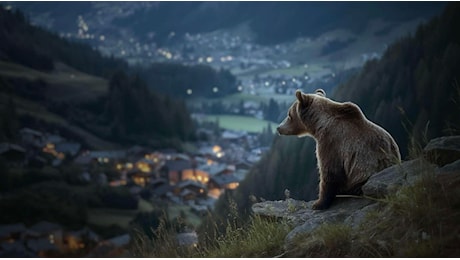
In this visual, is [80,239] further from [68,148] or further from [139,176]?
[68,148]

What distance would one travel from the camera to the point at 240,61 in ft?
214

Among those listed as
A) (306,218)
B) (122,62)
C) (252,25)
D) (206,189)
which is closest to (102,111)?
(122,62)

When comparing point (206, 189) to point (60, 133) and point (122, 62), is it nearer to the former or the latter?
point (60, 133)

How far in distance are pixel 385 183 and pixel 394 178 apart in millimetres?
150

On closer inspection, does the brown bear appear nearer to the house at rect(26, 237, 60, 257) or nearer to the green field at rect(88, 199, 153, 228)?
the house at rect(26, 237, 60, 257)

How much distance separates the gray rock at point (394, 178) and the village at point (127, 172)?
24.4 metres

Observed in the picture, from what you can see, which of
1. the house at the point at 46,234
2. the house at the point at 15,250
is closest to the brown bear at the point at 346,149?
the house at the point at 15,250

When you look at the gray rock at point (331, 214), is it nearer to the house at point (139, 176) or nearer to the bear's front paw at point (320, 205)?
the bear's front paw at point (320, 205)

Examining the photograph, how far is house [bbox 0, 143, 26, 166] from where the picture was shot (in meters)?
46.8

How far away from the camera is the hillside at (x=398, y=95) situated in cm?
2423

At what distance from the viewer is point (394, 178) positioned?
16.1 ft

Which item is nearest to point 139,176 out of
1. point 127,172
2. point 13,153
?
point 127,172

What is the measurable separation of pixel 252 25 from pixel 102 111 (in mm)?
22757

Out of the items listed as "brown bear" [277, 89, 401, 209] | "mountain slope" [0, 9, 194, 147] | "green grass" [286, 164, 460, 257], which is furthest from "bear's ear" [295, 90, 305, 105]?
"mountain slope" [0, 9, 194, 147]
